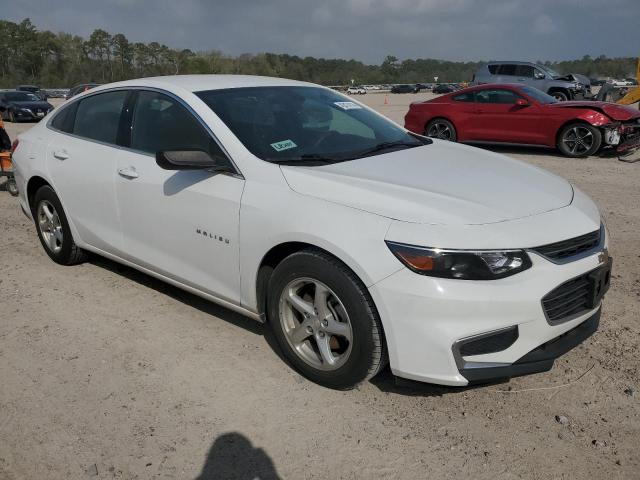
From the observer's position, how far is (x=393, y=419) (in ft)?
9.26

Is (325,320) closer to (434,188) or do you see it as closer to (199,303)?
(434,188)

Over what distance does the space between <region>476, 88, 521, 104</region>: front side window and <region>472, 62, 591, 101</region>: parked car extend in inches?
327

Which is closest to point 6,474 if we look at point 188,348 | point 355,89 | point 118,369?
point 118,369

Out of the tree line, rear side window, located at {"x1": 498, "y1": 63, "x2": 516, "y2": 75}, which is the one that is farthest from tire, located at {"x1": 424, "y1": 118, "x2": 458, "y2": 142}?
the tree line

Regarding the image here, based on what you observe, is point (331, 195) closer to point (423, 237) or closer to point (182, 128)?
point (423, 237)

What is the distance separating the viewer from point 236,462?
2539 mm

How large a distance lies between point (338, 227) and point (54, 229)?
3.24 metres

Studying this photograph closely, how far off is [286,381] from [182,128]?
1740mm

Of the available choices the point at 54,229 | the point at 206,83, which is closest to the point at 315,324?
the point at 206,83

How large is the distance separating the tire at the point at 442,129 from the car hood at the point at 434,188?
29.0 ft

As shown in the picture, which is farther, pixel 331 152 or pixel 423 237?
pixel 331 152

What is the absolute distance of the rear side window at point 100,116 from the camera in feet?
13.6

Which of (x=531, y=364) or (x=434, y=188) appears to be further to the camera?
(x=434, y=188)

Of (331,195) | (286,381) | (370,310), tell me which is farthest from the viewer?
(286,381)
